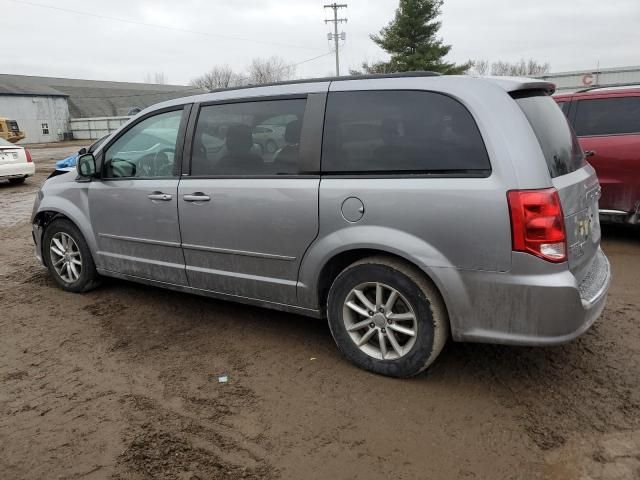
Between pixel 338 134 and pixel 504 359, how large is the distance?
1847mm

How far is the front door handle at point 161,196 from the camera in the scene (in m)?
4.00

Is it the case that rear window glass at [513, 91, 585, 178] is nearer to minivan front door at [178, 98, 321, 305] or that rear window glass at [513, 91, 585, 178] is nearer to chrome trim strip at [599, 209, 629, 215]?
minivan front door at [178, 98, 321, 305]

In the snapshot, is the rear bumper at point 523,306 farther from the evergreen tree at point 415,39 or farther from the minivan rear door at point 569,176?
the evergreen tree at point 415,39

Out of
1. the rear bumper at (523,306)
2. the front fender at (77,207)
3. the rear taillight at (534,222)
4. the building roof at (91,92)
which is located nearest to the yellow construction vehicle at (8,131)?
the building roof at (91,92)

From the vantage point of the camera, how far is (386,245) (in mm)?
3031

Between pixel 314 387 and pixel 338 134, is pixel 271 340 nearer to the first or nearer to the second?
pixel 314 387

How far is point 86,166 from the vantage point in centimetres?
451

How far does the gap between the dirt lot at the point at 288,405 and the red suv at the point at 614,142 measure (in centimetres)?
195

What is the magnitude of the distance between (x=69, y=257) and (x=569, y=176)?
4.35 m

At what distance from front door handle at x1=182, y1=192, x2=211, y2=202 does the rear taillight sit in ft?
6.92

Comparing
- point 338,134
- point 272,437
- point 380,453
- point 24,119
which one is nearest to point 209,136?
point 338,134

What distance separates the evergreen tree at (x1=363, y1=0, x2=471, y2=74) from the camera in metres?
36.7

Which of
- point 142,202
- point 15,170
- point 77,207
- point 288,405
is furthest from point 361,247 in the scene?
point 15,170

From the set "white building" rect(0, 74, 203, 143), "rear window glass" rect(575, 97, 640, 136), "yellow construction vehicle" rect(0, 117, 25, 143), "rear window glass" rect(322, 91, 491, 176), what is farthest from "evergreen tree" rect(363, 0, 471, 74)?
"rear window glass" rect(322, 91, 491, 176)
